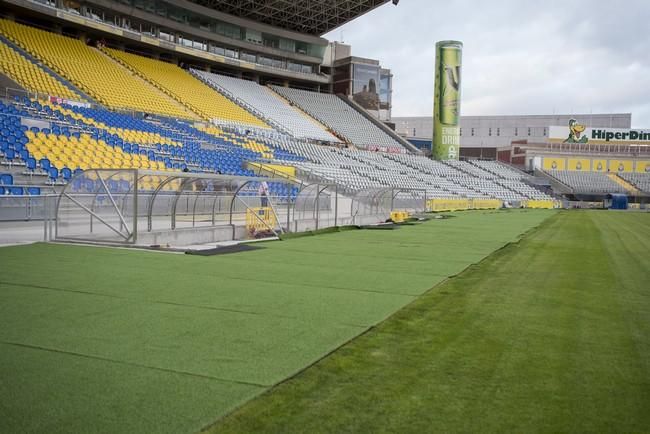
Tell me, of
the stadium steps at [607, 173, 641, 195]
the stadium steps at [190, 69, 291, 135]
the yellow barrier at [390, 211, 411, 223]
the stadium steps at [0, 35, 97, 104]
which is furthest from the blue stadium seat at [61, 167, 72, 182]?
the stadium steps at [607, 173, 641, 195]

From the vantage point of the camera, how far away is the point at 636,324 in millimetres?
6176

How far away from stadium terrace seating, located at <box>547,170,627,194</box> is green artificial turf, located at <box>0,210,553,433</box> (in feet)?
189

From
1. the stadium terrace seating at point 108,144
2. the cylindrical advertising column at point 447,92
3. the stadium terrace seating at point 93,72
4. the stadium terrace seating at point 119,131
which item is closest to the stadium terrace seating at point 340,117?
the cylindrical advertising column at point 447,92

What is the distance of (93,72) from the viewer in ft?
111

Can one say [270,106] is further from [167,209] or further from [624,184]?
[624,184]

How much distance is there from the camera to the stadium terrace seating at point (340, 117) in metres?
51.3

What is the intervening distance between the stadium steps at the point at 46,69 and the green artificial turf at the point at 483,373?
2754 centimetres

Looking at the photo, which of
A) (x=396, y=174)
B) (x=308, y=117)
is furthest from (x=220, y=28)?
(x=396, y=174)

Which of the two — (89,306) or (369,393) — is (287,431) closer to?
(369,393)

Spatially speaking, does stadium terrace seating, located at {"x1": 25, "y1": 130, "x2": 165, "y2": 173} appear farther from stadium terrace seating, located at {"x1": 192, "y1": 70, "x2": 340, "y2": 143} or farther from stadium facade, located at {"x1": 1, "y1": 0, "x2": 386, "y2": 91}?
stadium terrace seating, located at {"x1": 192, "y1": 70, "x2": 340, "y2": 143}

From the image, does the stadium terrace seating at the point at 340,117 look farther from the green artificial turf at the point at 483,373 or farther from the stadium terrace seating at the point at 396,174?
the green artificial turf at the point at 483,373

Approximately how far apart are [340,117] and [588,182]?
1249 inches

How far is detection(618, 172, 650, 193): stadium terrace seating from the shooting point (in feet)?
207

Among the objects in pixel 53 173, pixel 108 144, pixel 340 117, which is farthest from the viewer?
pixel 340 117
